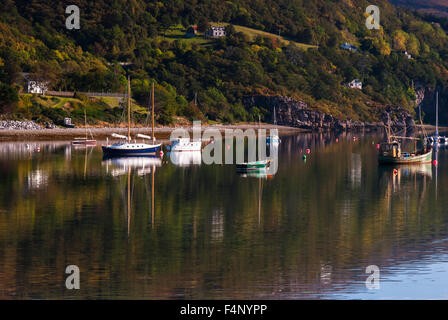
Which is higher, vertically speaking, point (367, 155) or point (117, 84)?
point (117, 84)

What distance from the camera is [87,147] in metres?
101

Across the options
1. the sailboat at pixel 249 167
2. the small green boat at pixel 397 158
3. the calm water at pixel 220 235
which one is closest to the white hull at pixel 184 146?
the small green boat at pixel 397 158

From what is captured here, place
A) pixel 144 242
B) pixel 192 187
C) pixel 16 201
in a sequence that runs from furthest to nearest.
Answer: pixel 192 187
pixel 16 201
pixel 144 242

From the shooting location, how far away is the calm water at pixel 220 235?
82.3 ft

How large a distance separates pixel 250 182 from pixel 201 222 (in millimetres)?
19723

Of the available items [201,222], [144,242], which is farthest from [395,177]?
[144,242]

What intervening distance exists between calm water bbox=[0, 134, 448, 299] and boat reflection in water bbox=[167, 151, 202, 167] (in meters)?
12.7

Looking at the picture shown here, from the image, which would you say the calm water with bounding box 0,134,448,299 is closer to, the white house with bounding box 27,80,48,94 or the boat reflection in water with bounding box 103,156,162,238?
the boat reflection in water with bounding box 103,156,162,238

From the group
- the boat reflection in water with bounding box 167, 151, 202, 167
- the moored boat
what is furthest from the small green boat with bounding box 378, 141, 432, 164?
the moored boat

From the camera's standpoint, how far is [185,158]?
82500 millimetres

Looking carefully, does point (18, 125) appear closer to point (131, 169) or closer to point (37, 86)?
point (37, 86)

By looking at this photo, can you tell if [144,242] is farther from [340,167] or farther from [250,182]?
[340,167]

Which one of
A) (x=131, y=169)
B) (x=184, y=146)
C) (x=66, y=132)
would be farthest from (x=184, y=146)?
(x=66, y=132)

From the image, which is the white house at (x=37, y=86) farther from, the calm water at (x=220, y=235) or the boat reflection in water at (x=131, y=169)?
the calm water at (x=220, y=235)
